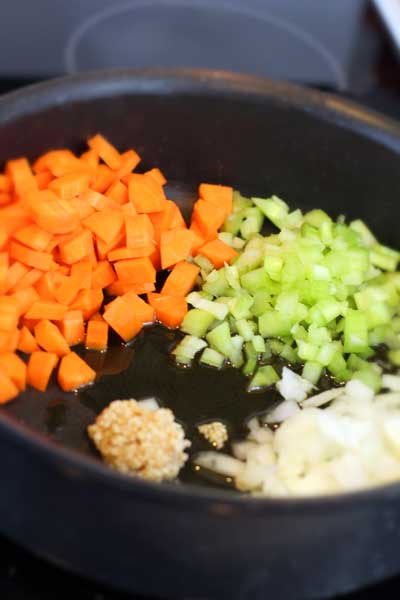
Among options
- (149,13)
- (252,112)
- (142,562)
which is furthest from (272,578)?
(149,13)

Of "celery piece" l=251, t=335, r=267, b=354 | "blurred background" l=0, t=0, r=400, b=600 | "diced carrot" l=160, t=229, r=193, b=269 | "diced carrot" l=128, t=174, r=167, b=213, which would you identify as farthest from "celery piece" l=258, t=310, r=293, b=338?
"blurred background" l=0, t=0, r=400, b=600

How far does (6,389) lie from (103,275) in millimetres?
377

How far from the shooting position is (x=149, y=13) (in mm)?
2711

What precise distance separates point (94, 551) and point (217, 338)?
614 mm

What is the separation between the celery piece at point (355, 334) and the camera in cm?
169

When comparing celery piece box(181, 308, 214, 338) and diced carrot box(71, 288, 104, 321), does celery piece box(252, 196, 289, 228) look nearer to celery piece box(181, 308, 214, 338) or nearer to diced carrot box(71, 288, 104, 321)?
celery piece box(181, 308, 214, 338)

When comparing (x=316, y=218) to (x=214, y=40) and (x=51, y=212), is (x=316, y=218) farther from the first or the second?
(x=214, y=40)

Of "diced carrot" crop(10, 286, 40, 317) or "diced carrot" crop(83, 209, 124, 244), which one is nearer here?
"diced carrot" crop(10, 286, 40, 317)

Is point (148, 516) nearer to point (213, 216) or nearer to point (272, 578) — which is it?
point (272, 578)

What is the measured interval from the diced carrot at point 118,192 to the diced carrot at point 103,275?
145 millimetres

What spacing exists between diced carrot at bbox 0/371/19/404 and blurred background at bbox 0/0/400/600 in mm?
1369

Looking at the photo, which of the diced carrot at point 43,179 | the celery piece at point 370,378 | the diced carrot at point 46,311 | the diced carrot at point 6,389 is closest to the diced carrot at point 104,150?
the diced carrot at point 43,179

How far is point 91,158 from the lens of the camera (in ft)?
5.79

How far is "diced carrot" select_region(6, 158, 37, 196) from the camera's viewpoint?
162 centimetres
